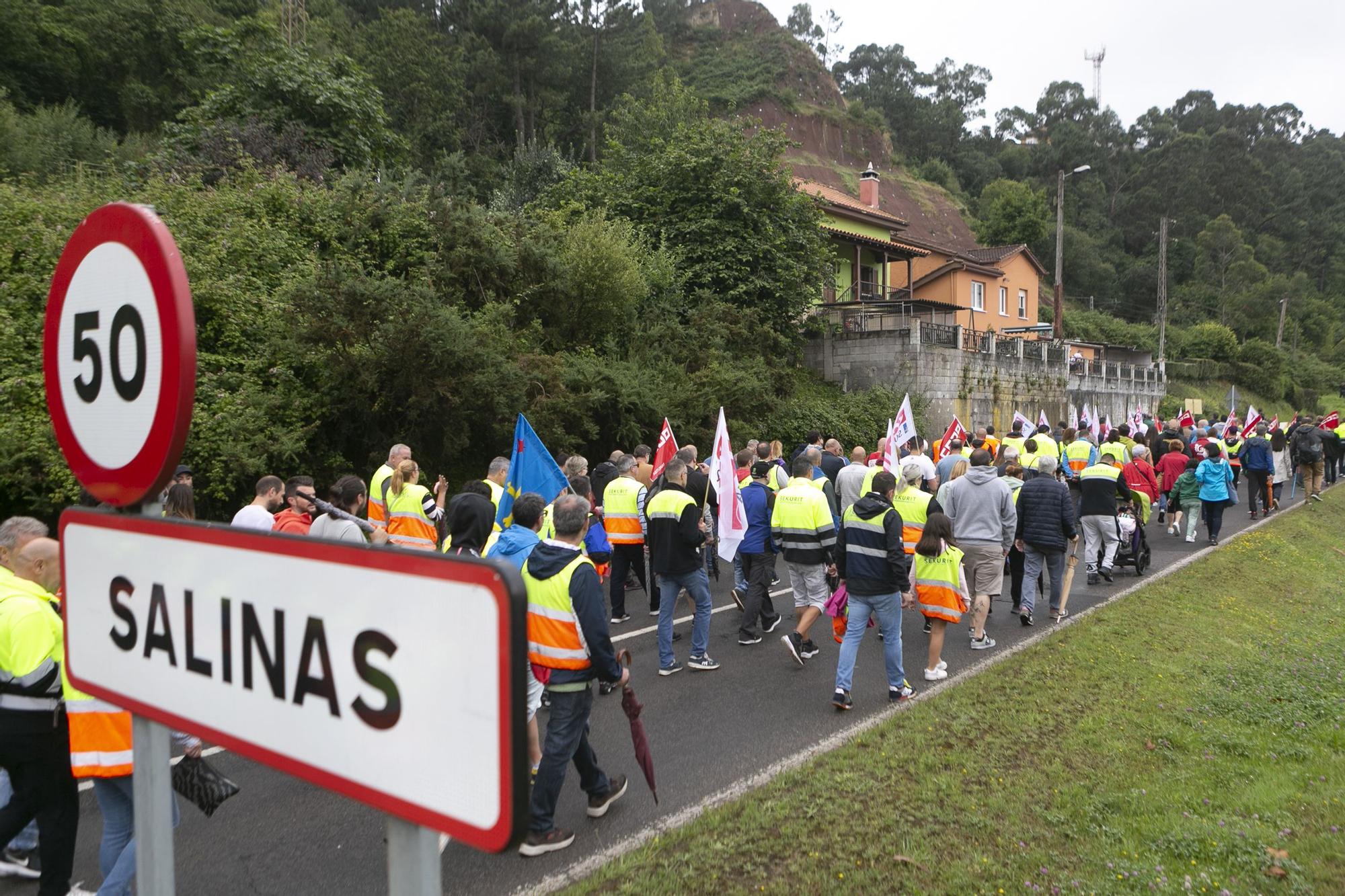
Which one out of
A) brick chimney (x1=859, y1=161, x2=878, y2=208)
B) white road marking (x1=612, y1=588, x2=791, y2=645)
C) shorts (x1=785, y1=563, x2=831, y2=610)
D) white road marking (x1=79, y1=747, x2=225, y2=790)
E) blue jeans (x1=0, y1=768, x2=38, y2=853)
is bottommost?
white road marking (x1=612, y1=588, x2=791, y2=645)

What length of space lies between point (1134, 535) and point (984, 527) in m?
4.53

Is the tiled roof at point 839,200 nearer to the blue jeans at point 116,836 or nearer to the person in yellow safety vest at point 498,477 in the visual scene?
the person in yellow safety vest at point 498,477

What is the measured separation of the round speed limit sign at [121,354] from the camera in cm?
178

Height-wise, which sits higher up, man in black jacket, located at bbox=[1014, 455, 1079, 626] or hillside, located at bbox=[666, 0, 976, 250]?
hillside, located at bbox=[666, 0, 976, 250]

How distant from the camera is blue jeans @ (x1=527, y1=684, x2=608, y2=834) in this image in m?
4.90

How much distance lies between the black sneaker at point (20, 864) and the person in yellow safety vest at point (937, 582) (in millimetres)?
6586

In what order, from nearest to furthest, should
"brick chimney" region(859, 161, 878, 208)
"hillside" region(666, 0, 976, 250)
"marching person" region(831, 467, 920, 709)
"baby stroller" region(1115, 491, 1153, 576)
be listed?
"marching person" region(831, 467, 920, 709) → "baby stroller" region(1115, 491, 1153, 576) → "brick chimney" region(859, 161, 878, 208) → "hillside" region(666, 0, 976, 250)

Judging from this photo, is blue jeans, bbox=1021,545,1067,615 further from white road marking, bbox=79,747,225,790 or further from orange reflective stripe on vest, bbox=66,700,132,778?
orange reflective stripe on vest, bbox=66,700,132,778

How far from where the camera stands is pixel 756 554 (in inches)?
358

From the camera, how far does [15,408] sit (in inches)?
408

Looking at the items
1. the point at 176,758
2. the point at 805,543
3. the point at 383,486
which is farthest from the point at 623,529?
the point at 176,758

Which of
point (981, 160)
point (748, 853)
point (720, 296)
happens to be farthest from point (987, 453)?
point (981, 160)

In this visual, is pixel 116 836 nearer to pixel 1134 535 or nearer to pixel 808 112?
pixel 1134 535

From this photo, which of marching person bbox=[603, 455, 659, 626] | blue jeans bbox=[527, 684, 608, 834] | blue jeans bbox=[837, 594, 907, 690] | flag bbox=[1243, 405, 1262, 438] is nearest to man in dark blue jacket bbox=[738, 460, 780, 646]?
marching person bbox=[603, 455, 659, 626]
